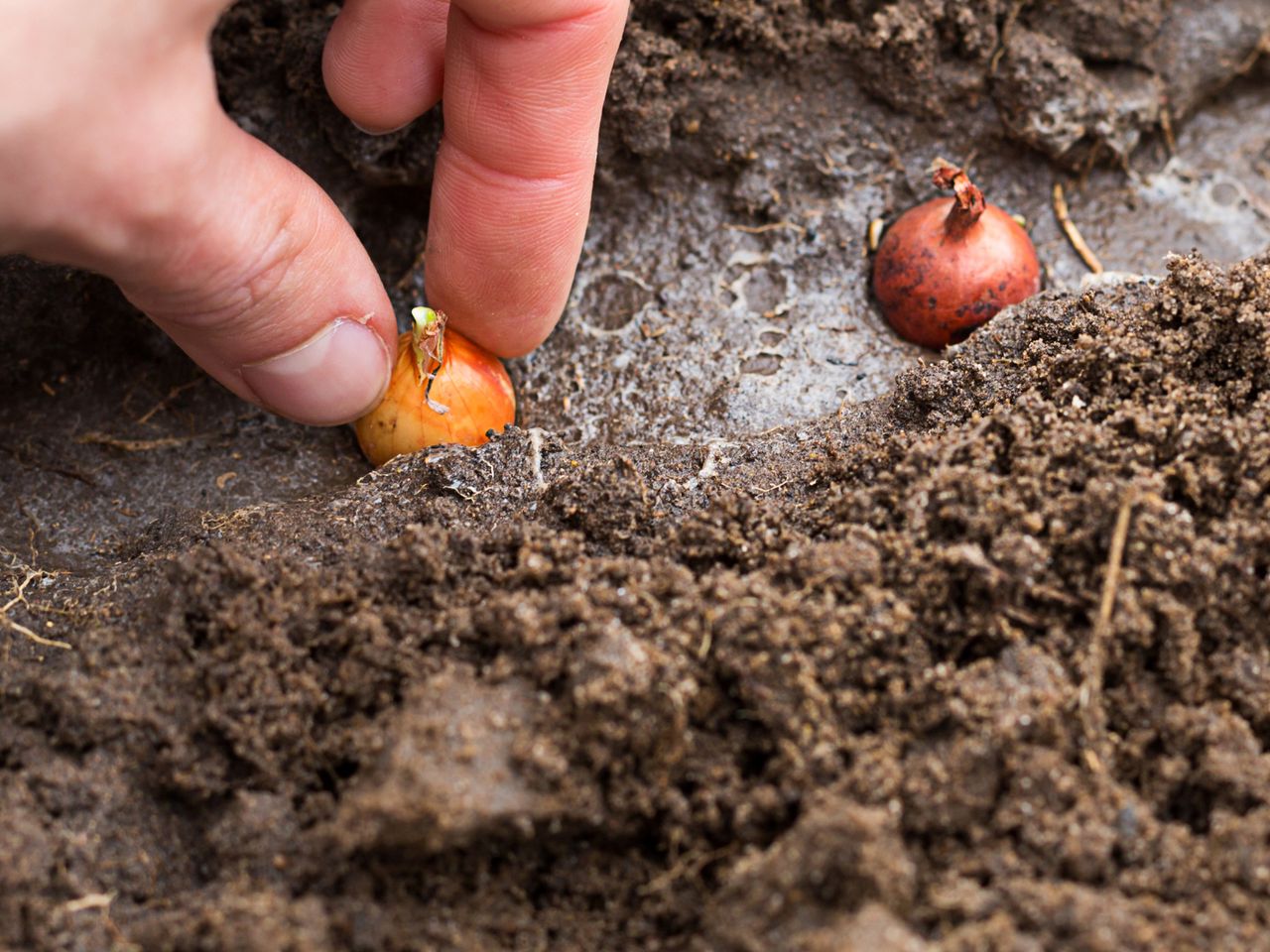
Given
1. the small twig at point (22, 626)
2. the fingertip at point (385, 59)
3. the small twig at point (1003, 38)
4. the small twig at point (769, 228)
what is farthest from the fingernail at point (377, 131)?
the small twig at point (1003, 38)

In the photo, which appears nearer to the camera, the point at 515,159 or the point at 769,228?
the point at 515,159

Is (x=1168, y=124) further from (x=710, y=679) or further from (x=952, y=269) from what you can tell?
(x=710, y=679)

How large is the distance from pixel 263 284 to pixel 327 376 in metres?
0.28

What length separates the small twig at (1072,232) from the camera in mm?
2887

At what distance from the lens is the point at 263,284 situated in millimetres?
1870

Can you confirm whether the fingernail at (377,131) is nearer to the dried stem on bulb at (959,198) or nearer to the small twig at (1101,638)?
the dried stem on bulb at (959,198)

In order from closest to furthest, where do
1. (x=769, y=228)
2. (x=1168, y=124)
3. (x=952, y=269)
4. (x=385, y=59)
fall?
(x=385, y=59) → (x=952, y=269) → (x=769, y=228) → (x=1168, y=124)

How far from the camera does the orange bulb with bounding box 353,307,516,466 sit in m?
2.29

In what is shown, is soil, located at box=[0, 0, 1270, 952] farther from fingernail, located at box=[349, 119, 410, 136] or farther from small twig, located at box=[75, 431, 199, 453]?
fingernail, located at box=[349, 119, 410, 136]

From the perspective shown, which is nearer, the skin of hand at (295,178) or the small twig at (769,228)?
the skin of hand at (295,178)

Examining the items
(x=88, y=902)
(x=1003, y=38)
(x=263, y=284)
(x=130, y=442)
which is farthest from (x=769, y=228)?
Result: (x=88, y=902)

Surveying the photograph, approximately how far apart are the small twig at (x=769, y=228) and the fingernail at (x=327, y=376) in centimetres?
104

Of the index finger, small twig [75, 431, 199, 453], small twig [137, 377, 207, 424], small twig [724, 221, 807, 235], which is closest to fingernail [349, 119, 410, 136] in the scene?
the index finger

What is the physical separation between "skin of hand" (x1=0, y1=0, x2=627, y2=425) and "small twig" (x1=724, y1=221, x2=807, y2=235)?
2.30 feet
